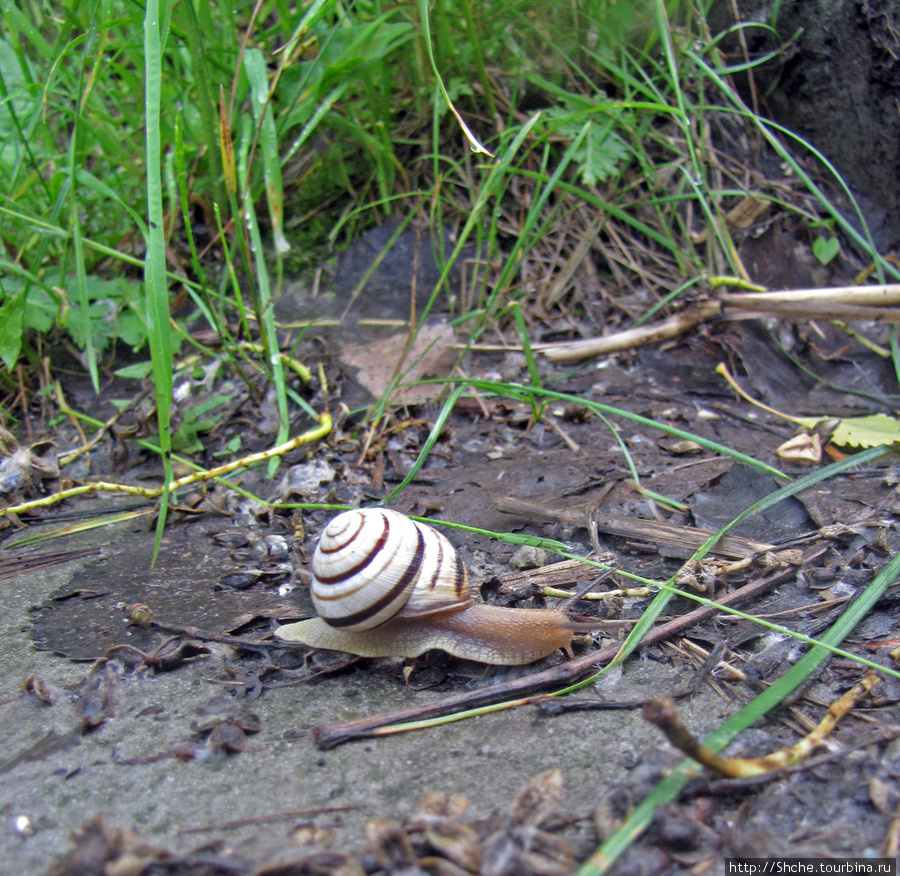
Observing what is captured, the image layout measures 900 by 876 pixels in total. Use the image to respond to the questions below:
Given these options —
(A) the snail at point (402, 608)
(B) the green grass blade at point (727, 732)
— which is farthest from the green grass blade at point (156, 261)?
(B) the green grass blade at point (727, 732)

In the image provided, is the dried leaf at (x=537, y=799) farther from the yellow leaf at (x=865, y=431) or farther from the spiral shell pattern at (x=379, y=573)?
the yellow leaf at (x=865, y=431)

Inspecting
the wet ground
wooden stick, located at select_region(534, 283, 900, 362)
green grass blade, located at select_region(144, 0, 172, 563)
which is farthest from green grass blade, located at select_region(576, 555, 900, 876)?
wooden stick, located at select_region(534, 283, 900, 362)

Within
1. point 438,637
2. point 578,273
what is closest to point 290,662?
point 438,637

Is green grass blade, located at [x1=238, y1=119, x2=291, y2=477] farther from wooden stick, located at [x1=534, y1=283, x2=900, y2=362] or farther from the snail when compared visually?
wooden stick, located at [x1=534, y1=283, x2=900, y2=362]

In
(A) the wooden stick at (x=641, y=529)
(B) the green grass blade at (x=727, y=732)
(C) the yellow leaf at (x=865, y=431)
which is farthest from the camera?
(C) the yellow leaf at (x=865, y=431)

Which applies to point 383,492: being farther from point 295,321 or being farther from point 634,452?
point 295,321
